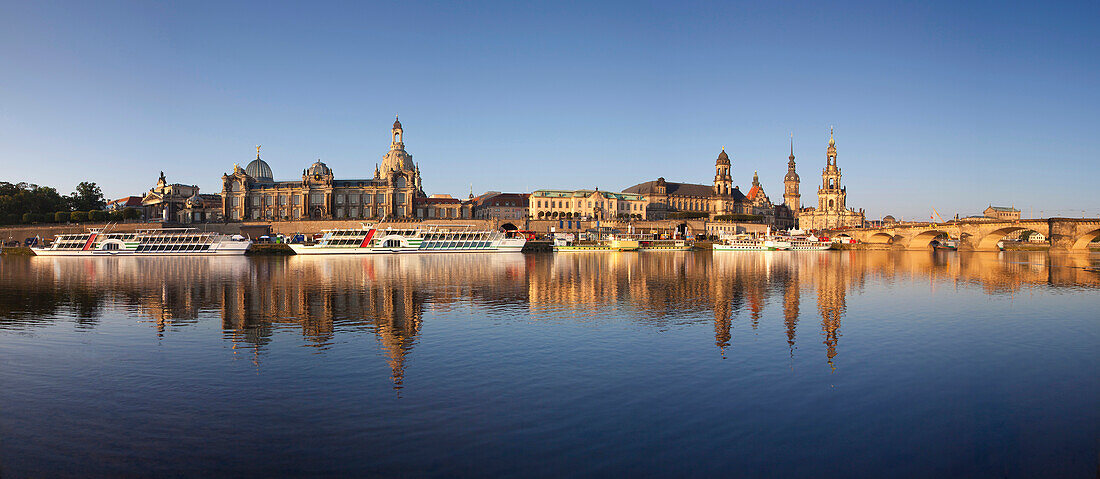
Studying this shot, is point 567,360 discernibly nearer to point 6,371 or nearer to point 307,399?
point 307,399

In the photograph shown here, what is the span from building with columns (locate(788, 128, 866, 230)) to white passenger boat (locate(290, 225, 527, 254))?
12630 cm

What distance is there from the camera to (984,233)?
103m

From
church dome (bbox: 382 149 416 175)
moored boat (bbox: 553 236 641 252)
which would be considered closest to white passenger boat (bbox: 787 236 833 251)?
moored boat (bbox: 553 236 641 252)

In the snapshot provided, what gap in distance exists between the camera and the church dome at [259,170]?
464 ft

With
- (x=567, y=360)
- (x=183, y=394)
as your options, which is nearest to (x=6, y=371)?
(x=183, y=394)

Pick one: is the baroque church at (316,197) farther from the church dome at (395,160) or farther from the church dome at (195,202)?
the church dome at (395,160)

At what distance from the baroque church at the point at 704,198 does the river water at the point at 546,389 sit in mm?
149662

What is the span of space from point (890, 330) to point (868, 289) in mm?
16208

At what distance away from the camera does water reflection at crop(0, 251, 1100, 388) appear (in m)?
21.9

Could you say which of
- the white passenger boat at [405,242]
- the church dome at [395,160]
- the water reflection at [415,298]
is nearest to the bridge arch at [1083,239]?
the water reflection at [415,298]

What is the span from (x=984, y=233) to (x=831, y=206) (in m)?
87.6

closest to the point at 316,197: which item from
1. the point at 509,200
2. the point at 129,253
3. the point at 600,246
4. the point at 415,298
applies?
the point at 509,200

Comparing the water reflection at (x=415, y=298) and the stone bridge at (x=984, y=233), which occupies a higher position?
the stone bridge at (x=984, y=233)

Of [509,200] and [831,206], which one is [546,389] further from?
[831,206]
